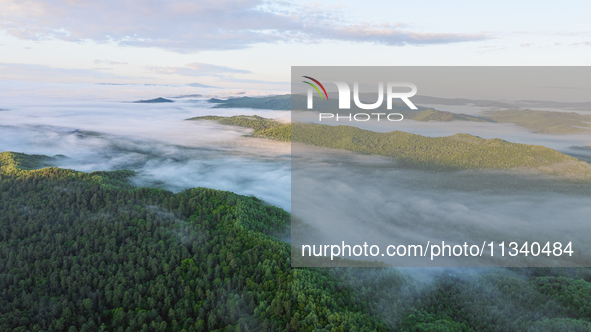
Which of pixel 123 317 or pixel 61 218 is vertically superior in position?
pixel 61 218

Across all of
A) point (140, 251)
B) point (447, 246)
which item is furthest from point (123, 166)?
Answer: point (447, 246)

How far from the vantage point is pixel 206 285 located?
161 feet

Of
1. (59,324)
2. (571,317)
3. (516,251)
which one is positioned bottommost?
(516,251)

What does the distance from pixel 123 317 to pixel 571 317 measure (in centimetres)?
6892

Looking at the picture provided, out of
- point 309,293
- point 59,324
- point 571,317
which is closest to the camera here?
point 59,324

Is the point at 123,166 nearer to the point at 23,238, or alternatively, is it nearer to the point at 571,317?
the point at 23,238

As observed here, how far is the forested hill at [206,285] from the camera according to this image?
42.9 m

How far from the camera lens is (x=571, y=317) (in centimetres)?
5412

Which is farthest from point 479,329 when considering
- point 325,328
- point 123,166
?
point 123,166

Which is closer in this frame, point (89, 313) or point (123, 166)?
point (89, 313)

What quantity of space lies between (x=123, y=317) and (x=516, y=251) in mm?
102795

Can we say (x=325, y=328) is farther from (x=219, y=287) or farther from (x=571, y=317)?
(x=571, y=317)

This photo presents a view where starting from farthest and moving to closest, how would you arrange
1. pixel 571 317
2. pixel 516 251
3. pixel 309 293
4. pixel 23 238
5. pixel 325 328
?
pixel 516 251 < pixel 23 238 < pixel 571 317 < pixel 309 293 < pixel 325 328

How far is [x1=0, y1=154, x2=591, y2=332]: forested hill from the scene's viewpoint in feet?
141
